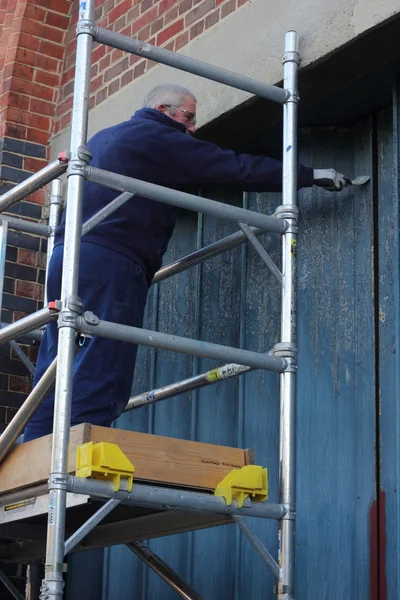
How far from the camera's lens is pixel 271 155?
6.66 metres

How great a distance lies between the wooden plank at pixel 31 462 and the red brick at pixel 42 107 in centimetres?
371

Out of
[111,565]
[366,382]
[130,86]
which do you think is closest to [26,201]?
[130,86]

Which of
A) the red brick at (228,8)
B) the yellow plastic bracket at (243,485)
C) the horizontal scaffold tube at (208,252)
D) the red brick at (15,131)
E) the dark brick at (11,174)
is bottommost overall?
the yellow plastic bracket at (243,485)

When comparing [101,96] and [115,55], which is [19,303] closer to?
[101,96]

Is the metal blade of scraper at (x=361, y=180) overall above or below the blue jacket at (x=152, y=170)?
above

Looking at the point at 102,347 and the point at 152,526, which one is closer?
the point at 102,347

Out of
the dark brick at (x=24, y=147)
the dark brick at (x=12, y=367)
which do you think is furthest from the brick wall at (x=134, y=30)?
the dark brick at (x=12, y=367)

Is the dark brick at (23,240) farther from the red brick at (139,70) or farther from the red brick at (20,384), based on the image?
the red brick at (139,70)

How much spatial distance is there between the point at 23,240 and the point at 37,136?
2.60 ft

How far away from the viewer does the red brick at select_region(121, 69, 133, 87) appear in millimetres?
7348

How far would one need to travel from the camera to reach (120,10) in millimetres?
7691

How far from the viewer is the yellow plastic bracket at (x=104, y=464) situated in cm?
434

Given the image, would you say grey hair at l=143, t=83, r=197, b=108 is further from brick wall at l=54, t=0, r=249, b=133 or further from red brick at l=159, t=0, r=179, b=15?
red brick at l=159, t=0, r=179, b=15

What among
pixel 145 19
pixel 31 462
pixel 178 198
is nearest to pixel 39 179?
pixel 178 198
